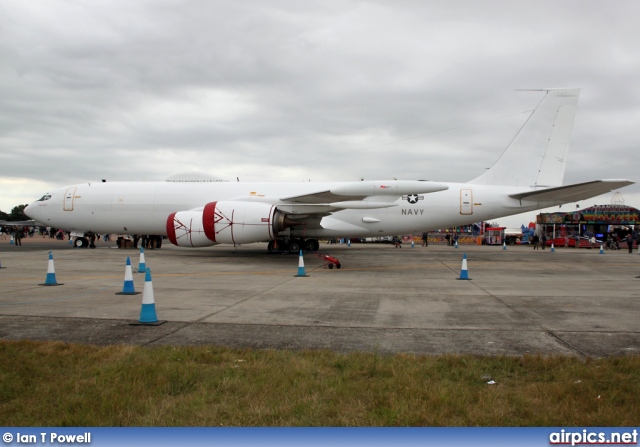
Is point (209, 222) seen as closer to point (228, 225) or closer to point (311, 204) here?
point (228, 225)

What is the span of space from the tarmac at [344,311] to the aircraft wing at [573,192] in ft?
12.4

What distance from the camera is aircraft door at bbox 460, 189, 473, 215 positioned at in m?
22.4

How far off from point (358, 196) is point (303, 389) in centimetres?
1410

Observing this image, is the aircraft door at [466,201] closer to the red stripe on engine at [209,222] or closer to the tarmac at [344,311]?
the tarmac at [344,311]

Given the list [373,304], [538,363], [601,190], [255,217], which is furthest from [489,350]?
[601,190]

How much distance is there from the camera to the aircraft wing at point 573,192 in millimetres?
16625

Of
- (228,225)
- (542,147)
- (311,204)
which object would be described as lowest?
(228,225)

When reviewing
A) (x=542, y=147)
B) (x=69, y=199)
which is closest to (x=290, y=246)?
(x=69, y=199)

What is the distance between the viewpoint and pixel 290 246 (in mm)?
23969

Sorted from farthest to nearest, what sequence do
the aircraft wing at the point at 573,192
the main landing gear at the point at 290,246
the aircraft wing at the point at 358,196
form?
the main landing gear at the point at 290,246 < the aircraft wing at the point at 358,196 < the aircraft wing at the point at 573,192

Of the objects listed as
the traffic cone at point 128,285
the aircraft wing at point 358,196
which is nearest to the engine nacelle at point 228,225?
the aircraft wing at point 358,196

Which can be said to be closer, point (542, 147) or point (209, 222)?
point (209, 222)

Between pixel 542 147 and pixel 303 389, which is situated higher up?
pixel 542 147

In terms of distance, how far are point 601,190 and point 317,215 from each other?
1152 cm
